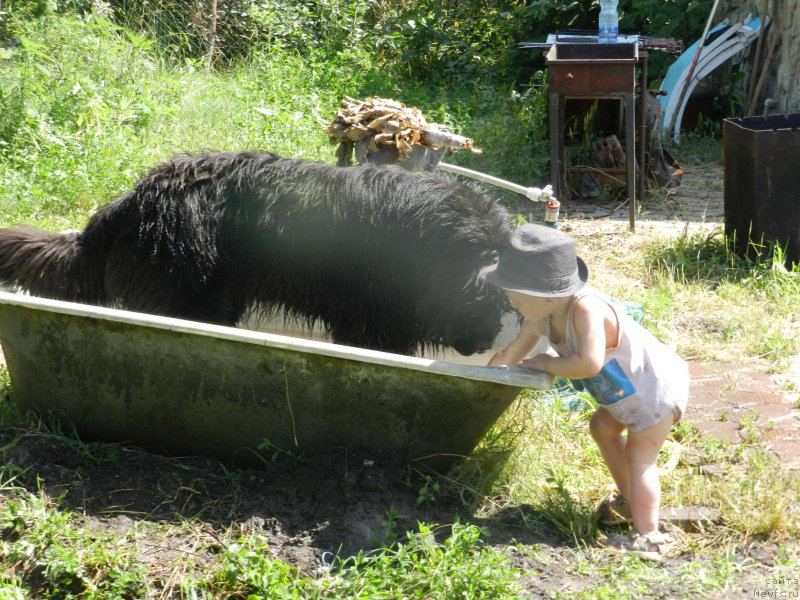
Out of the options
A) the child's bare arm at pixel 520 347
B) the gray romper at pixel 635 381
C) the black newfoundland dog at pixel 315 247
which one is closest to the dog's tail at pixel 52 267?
the black newfoundland dog at pixel 315 247

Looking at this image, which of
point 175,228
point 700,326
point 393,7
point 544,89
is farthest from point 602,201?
point 393,7

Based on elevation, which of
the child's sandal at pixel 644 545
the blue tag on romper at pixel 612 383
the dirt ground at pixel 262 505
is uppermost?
the blue tag on romper at pixel 612 383

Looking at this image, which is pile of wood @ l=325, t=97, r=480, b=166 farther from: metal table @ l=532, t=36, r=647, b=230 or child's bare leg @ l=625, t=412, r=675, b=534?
metal table @ l=532, t=36, r=647, b=230

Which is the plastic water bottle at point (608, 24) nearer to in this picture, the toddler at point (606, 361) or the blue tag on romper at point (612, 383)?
the toddler at point (606, 361)

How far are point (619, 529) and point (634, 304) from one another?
1.90m

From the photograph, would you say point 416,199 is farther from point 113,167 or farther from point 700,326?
point 113,167

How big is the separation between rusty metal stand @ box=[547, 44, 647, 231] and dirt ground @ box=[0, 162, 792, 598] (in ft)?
13.0

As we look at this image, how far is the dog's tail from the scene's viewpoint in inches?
159

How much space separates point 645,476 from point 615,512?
0.26 m

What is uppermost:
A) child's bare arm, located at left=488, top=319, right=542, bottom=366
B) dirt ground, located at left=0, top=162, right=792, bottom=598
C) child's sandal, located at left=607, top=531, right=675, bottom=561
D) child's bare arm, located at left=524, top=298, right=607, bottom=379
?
child's bare arm, located at left=524, top=298, right=607, bottom=379

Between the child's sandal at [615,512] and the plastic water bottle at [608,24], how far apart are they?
4.73 metres

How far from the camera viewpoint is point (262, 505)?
10.5ft

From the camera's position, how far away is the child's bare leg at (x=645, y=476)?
3.12 metres

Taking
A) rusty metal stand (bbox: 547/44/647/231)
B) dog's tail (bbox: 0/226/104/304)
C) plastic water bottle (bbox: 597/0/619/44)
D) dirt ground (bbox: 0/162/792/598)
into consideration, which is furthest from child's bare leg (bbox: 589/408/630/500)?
plastic water bottle (bbox: 597/0/619/44)
